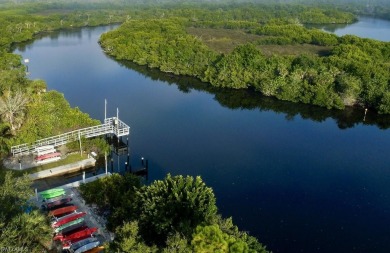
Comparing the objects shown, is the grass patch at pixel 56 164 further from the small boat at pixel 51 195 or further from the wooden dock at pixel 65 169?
the small boat at pixel 51 195

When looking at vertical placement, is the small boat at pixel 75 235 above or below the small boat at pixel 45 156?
below

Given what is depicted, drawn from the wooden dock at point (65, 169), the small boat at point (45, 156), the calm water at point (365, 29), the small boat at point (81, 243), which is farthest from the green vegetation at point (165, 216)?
the calm water at point (365, 29)

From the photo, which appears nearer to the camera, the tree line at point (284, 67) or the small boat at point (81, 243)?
the small boat at point (81, 243)

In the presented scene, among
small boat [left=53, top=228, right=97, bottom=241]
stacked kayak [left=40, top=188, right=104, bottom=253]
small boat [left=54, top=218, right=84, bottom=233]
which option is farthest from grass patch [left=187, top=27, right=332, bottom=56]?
small boat [left=53, top=228, right=97, bottom=241]

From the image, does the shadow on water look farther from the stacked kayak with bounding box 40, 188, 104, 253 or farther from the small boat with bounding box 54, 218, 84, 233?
the small boat with bounding box 54, 218, 84, 233

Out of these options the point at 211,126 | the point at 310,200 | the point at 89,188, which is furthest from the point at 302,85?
the point at 89,188

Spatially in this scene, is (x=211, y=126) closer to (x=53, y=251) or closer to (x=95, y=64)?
(x=53, y=251)
